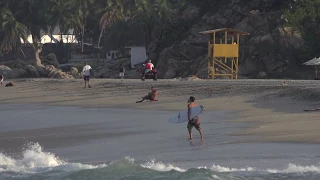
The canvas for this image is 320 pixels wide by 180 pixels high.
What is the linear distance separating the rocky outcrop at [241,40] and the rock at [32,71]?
8.68 m

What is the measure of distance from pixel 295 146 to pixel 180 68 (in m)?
34.2

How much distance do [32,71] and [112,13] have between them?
21889 mm

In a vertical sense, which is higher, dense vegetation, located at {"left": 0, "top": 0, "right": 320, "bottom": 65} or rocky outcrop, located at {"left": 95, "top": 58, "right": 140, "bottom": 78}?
dense vegetation, located at {"left": 0, "top": 0, "right": 320, "bottom": 65}

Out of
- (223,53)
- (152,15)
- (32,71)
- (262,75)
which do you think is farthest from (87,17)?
(223,53)

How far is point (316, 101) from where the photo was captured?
2623 centimetres

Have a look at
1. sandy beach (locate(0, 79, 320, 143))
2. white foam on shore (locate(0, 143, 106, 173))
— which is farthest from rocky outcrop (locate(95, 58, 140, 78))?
white foam on shore (locate(0, 143, 106, 173))

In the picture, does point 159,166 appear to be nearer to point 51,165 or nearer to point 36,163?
point 51,165

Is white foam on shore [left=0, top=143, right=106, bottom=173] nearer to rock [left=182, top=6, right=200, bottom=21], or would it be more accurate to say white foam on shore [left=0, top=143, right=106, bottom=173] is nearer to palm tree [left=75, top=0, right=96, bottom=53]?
rock [left=182, top=6, right=200, bottom=21]

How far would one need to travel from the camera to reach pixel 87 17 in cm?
8388

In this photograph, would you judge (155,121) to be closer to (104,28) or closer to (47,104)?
(47,104)

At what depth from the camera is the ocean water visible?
15148 mm

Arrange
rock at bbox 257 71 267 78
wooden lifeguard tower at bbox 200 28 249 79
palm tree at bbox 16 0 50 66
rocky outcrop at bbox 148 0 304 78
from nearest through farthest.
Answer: wooden lifeguard tower at bbox 200 28 249 79 < rock at bbox 257 71 267 78 < rocky outcrop at bbox 148 0 304 78 < palm tree at bbox 16 0 50 66

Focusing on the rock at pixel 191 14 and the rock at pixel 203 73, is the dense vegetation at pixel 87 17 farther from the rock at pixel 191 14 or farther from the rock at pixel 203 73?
the rock at pixel 203 73

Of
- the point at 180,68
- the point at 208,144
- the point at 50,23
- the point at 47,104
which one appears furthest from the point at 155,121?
the point at 50,23
